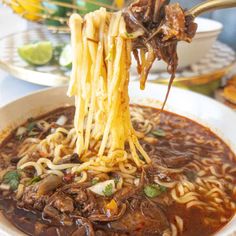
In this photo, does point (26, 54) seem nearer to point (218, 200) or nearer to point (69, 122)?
point (69, 122)

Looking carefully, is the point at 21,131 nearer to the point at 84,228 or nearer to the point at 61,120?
the point at 61,120

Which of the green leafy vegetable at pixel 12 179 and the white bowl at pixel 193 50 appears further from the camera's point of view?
the white bowl at pixel 193 50

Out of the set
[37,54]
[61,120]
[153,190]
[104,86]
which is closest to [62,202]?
[153,190]

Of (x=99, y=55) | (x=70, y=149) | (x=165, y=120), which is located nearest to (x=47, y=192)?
(x=70, y=149)

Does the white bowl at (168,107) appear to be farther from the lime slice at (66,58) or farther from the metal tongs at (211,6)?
the metal tongs at (211,6)

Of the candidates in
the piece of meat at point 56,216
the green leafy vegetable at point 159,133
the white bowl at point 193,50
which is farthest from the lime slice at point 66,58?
the piece of meat at point 56,216

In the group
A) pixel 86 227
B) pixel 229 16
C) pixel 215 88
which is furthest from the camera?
pixel 229 16
